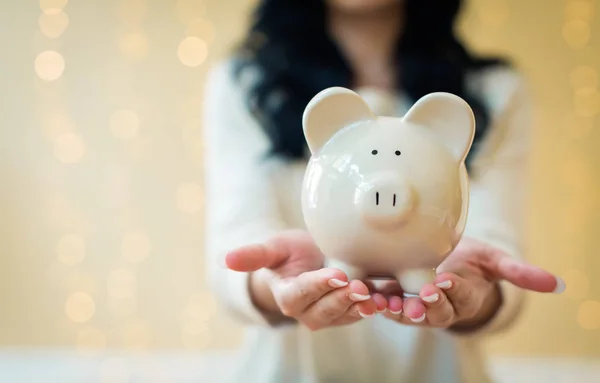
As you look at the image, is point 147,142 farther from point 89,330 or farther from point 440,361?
point 440,361

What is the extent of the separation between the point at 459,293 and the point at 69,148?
3.83ft

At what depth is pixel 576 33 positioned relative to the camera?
1328mm

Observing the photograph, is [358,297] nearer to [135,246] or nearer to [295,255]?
[295,255]

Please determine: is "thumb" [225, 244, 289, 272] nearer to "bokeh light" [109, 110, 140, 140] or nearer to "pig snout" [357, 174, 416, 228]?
"pig snout" [357, 174, 416, 228]

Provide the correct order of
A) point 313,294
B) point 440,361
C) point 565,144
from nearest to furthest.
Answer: point 313,294 → point 440,361 → point 565,144

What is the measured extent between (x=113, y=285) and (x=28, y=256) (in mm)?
212

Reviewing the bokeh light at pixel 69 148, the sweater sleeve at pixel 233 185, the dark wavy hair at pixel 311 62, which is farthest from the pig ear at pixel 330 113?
the bokeh light at pixel 69 148

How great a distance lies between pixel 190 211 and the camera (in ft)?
4.44

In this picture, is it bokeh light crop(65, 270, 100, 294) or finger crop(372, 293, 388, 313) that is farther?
bokeh light crop(65, 270, 100, 294)

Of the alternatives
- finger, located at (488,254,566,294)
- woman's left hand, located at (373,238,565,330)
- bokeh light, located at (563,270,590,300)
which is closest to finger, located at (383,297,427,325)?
woman's left hand, located at (373,238,565,330)

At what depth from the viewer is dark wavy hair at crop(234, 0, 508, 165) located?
2.69 feet

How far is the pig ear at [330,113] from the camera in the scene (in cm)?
41

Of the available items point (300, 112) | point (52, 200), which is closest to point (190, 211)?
point (52, 200)

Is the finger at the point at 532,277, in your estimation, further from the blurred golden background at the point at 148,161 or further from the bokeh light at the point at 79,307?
the bokeh light at the point at 79,307
